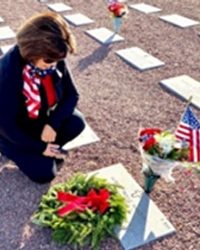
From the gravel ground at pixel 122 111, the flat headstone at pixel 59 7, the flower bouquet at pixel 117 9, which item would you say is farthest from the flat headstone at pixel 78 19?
the flower bouquet at pixel 117 9

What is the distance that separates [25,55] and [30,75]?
0.24 m

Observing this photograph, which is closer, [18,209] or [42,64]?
[42,64]

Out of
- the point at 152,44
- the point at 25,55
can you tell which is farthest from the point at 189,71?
the point at 25,55

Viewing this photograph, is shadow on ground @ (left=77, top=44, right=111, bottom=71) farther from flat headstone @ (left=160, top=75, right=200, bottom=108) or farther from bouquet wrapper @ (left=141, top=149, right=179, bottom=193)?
bouquet wrapper @ (left=141, top=149, right=179, bottom=193)

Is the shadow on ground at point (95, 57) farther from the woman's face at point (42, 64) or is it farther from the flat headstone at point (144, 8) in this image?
the woman's face at point (42, 64)

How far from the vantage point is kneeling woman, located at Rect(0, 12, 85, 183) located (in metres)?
2.29

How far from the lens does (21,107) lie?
272 cm

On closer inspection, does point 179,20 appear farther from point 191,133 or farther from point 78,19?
point 191,133

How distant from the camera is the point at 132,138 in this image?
341 centimetres

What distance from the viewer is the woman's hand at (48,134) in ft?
9.22

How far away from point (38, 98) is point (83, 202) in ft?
2.51

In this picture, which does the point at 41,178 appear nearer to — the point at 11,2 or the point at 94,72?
the point at 94,72

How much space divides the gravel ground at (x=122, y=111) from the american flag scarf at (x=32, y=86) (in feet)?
1.80

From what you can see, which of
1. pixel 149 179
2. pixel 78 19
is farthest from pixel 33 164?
pixel 78 19
